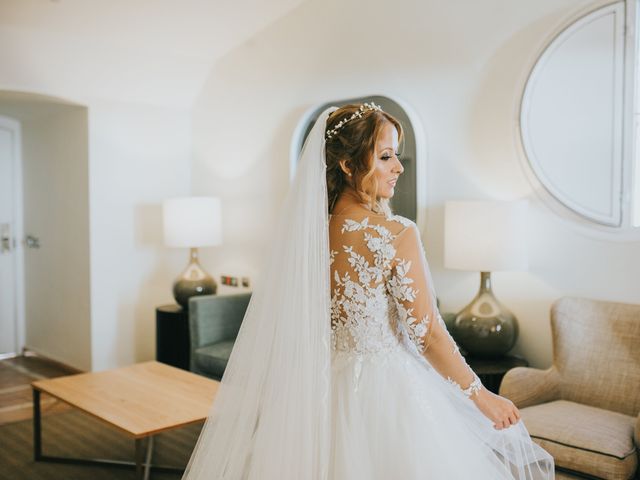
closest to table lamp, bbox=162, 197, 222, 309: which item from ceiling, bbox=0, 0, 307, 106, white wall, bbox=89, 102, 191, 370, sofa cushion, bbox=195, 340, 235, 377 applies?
white wall, bbox=89, 102, 191, 370

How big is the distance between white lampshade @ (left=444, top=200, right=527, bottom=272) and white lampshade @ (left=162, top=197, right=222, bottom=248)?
2218 mm

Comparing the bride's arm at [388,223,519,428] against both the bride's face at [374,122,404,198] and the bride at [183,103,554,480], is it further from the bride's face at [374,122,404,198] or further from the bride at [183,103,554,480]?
the bride's face at [374,122,404,198]

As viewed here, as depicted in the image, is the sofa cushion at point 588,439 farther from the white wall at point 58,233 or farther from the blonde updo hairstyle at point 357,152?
the white wall at point 58,233

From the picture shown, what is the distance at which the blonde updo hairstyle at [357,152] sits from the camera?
5.62 ft

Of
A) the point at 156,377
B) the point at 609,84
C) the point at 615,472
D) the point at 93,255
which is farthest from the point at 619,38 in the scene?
the point at 93,255

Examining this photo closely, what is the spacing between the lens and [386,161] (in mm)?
1723

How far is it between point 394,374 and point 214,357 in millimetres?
2465

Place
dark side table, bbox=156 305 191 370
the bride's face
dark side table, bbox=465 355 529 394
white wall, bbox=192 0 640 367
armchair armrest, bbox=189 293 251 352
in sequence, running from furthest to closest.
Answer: dark side table, bbox=156 305 191 370 → armchair armrest, bbox=189 293 251 352 → white wall, bbox=192 0 640 367 → dark side table, bbox=465 355 529 394 → the bride's face

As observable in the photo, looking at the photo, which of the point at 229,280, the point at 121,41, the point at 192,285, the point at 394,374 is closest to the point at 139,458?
the point at 394,374

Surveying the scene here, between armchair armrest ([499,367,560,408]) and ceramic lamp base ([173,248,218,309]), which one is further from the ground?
ceramic lamp base ([173,248,218,309])

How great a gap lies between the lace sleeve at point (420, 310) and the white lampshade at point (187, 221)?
3.35 meters

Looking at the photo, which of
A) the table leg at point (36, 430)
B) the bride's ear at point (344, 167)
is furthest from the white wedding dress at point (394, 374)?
the table leg at point (36, 430)

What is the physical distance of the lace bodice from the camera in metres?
1.64

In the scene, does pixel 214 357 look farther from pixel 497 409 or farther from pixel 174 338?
pixel 497 409
